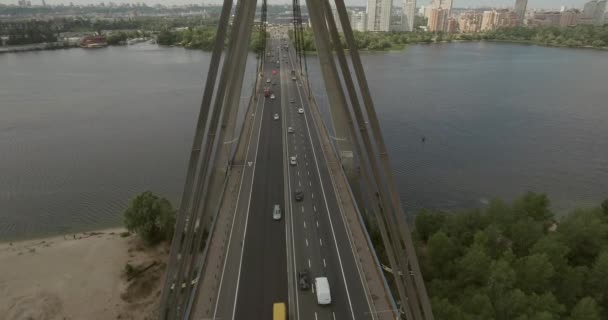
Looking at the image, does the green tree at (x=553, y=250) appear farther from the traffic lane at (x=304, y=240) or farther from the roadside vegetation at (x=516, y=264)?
the traffic lane at (x=304, y=240)

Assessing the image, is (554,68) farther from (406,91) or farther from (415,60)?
(406,91)

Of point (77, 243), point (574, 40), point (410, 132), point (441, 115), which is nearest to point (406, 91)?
point (441, 115)

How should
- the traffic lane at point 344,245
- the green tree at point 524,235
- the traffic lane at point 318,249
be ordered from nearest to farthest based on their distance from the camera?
the traffic lane at point 318,249 → the traffic lane at point 344,245 → the green tree at point 524,235

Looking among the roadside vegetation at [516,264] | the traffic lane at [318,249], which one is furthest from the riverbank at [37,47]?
the roadside vegetation at [516,264]

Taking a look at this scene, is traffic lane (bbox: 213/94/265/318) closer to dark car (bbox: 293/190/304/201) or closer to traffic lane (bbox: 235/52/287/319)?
traffic lane (bbox: 235/52/287/319)

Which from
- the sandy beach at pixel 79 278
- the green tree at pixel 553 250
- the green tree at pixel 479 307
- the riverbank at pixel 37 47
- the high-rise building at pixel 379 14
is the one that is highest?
the high-rise building at pixel 379 14

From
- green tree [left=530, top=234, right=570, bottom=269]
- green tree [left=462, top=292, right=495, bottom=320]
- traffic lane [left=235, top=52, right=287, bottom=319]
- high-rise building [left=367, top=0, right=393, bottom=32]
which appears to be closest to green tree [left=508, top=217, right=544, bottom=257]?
green tree [left=530, top=234, right=570, bottom=269]

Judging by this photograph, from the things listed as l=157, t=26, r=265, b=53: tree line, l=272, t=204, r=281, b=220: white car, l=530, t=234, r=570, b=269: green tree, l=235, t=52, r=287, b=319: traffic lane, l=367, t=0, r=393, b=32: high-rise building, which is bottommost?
l=530, t=234, r=570, b=269: green tree
